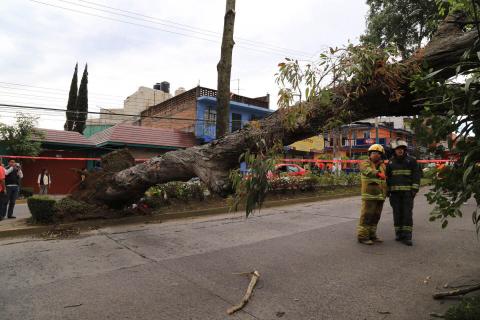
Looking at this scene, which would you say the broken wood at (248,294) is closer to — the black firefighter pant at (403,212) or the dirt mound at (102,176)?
the black firefighter pant at (403,212)

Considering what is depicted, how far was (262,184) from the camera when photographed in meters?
3.75

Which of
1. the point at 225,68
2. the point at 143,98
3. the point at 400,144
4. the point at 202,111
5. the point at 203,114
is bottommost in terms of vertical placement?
the point at 400,144

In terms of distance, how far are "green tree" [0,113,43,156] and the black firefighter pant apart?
1834cm

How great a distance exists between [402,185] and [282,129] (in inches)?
113

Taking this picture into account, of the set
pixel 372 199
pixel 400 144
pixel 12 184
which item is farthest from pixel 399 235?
pixel 12 184

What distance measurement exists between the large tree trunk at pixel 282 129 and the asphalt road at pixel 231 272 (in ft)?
4.01

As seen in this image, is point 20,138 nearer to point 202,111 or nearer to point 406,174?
point 202,111

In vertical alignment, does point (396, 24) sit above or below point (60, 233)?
above

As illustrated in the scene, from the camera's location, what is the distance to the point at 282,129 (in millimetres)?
4789

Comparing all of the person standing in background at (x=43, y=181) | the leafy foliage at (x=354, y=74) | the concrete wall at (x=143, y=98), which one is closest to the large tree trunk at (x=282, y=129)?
the leafy foliage at (x=354, y=74)

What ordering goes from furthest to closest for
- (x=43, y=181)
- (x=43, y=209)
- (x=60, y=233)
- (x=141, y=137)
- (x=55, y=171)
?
1. (x=141, y=137)
2. (x=55, y=171)
3. (x=43, y=181)
4. (x=43, y=209)
5. (x=60, y=233)

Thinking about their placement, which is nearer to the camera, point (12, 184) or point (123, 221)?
point (123, 221)

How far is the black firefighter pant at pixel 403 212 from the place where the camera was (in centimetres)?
610

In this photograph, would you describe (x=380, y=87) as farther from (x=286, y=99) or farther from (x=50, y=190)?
(x=50, y=190)
